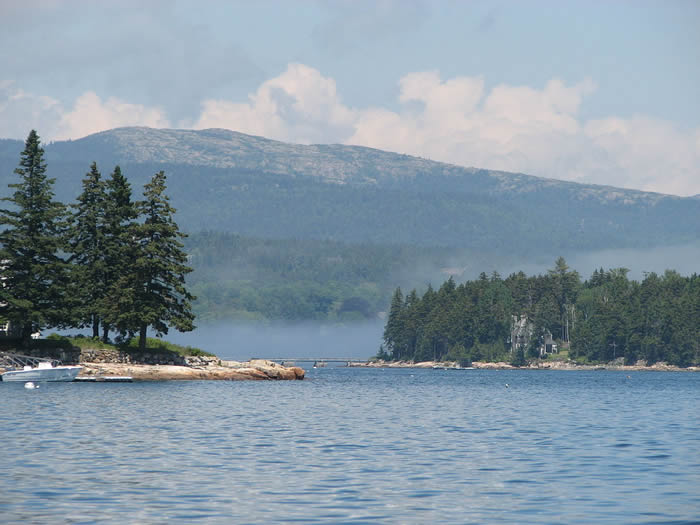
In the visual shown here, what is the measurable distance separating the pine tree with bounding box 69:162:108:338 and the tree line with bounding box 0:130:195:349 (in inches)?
4.3

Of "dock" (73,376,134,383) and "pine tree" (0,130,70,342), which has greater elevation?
"pine tree" (0,130,70,342)

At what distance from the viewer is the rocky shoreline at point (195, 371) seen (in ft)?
336

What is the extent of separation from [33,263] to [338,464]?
241ft

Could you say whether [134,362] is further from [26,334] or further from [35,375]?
[35,375]

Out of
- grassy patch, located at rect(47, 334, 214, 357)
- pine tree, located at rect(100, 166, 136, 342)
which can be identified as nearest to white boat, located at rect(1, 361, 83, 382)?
grassy patch, located at rect(47, 334, 214, 357)

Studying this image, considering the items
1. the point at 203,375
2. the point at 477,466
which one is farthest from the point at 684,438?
the point at 203,375

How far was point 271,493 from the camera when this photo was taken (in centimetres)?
3125

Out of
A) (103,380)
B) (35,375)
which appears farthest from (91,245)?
(35,375)

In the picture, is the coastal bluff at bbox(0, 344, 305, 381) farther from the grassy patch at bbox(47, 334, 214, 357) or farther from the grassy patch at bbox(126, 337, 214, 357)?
the grassy patch at bbox(126, 337, 214, 357)

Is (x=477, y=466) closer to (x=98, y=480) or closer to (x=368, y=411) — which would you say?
(x=98, y=480)

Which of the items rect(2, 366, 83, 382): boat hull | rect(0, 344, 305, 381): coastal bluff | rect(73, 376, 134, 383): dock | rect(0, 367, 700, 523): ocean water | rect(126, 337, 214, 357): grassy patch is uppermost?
rect(126, 337, 214, 357): grassy patch

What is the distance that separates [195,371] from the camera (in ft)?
350

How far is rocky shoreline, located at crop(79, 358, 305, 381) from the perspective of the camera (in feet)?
336

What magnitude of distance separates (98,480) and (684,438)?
29459 mm
